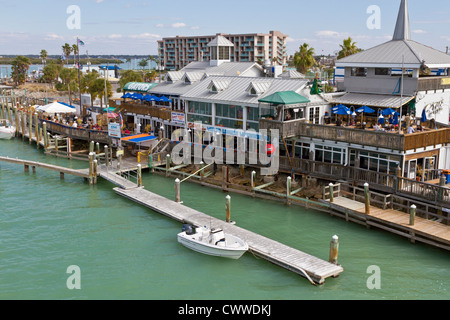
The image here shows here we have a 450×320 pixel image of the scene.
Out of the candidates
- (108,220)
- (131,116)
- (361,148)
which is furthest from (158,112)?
(361,148)

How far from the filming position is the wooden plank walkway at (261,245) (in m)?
23.1

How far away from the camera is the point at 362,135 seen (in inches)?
1258

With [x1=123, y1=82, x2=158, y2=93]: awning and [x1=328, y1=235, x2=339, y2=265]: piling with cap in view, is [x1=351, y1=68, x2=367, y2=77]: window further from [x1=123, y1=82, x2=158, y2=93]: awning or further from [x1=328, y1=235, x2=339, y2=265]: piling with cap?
[x1=123, y1=82, x2=158, y2=93]: awning

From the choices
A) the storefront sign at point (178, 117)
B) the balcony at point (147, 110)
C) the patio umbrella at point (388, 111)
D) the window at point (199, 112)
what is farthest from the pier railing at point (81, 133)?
the patio umbrella at point (388, 111)

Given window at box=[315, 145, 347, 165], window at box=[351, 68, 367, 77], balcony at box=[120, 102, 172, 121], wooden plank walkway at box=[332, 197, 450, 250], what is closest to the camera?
wooden plank walkway at box=[332, 197, 450, 250]

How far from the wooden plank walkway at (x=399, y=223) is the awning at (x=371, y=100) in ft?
29.0

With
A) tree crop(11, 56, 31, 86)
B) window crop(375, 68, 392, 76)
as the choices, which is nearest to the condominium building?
tree crop(11, 56, 31, 86)

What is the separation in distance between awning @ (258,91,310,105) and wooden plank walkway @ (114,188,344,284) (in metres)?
11.0

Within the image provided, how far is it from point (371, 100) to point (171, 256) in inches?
844

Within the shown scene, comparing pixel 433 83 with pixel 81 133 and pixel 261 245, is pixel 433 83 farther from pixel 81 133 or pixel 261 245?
pixel 81 133

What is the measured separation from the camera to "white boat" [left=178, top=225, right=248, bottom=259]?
24973 mm

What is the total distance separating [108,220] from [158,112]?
Result: 2118cm

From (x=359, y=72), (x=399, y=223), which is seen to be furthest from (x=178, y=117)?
(x=399, y=223)

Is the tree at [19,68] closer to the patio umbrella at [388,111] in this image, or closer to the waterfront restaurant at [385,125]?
the waterfront restaurant at [385,125]
